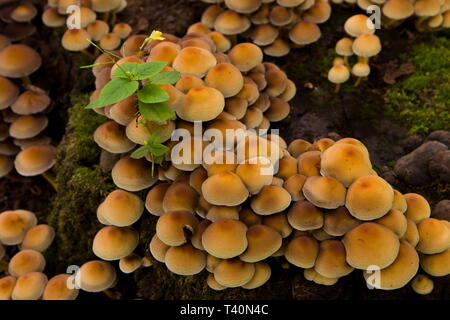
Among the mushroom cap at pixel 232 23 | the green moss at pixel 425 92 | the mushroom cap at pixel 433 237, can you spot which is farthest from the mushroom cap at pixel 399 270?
the mushroom cap at pixel 232 23

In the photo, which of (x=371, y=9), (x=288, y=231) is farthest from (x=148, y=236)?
(x=371, y=9)

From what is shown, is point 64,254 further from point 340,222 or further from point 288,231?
point 340,222

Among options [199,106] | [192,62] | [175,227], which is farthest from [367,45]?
[175,227]

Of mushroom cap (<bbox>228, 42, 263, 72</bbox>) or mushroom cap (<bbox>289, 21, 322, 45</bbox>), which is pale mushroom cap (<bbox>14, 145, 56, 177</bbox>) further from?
mushroom cap (<bbox>289, 21, 322, 45</bbox>)

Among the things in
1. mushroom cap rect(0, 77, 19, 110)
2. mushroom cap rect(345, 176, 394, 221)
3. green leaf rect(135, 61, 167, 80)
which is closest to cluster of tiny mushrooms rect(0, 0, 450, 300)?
mushroom cap rect(345, 176, 394, 221)

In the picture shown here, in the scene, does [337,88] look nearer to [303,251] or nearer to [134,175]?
[303,251]

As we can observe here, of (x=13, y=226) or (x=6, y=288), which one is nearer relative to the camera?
(x=6, y=288)

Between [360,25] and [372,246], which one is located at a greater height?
[360,25]
